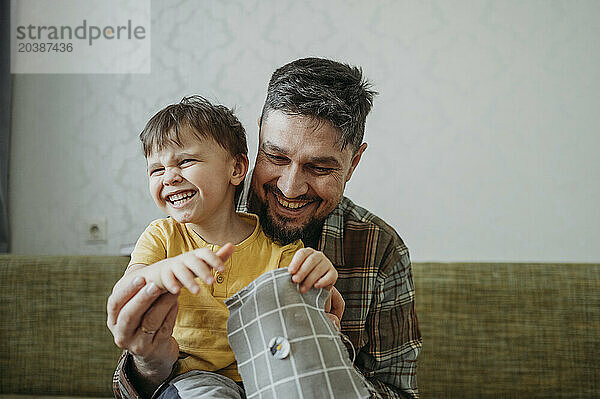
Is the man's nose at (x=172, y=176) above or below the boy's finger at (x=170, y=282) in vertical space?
above

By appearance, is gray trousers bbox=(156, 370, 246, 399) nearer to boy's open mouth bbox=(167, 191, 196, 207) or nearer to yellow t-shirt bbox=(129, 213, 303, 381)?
yellow t-shirt bbox=(129, 213, 303, 381)

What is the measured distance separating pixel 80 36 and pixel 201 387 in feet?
6.60

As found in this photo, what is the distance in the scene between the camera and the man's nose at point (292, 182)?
1282mm

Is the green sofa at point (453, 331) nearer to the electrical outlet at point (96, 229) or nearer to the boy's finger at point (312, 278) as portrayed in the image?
the electrical outlet at point (96, 229)

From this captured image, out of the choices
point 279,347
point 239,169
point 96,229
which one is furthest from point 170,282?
point 96,229

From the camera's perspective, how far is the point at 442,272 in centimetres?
206

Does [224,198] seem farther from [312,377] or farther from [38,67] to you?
[38,67]

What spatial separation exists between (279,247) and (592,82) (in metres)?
1.84

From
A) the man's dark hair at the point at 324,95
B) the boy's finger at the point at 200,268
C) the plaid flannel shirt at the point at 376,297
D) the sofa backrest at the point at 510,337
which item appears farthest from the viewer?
the sofa backrest at the point at 510,337

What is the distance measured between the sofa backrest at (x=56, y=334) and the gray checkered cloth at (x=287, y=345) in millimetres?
1204

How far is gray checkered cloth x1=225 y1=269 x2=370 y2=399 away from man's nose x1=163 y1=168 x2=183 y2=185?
239 millimetres

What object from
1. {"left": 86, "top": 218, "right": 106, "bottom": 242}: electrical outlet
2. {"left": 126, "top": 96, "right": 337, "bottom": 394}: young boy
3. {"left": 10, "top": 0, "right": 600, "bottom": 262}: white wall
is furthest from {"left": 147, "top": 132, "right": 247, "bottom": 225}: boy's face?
{"left": 86, "top": 218, "right": 106, "bottom": 242}: electrical outlet

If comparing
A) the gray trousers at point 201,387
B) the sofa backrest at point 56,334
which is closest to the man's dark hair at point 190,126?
the gray trousers at point 201,387

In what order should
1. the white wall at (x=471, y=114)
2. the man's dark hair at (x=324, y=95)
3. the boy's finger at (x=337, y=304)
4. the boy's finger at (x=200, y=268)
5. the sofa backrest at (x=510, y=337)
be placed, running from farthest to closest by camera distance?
1. the white wall at (x=471, y=114)
2. the sofa backrest at (x=510, y=337)
3. the man's dark hair at (x=324, y=95)
4. the boy's finger at (x=337, y=304)
5. the boy's finger at (x=200, y=268)
